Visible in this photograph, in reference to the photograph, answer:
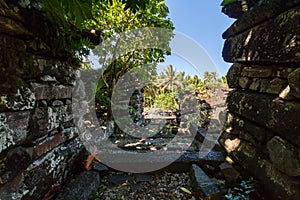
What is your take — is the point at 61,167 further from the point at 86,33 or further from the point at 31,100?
the point at 86,33

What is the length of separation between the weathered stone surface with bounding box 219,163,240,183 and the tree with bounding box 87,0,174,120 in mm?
3045

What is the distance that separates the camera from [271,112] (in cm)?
145

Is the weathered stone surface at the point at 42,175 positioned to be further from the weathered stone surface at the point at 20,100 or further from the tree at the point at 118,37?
the tree at the point at 118,37

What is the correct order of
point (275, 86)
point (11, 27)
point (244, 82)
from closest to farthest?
point (11, 27)
point (275, 86)
point (244, 82)

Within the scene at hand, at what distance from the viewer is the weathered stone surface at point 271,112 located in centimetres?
123

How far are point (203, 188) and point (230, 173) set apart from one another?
40 centimetres

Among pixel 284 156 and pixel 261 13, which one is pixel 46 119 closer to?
pixel 284 156

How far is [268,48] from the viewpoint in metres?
1.56

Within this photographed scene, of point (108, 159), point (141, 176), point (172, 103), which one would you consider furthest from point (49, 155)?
point (172, 103)

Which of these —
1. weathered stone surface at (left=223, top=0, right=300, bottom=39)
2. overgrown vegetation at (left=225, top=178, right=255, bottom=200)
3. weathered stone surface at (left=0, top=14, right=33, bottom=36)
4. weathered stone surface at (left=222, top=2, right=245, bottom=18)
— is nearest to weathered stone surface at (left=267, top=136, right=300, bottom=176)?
overgrown vegetation at (left=225, top=178, right=255, bottom=200)

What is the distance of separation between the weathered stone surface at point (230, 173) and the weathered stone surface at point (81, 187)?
133 centimetres

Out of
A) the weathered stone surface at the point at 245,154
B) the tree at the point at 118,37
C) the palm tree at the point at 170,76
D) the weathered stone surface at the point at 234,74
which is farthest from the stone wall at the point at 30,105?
the palm tree at the point at 170,76

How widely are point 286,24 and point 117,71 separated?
13.3ft

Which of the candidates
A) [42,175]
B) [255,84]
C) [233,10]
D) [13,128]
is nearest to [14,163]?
[13,128]
